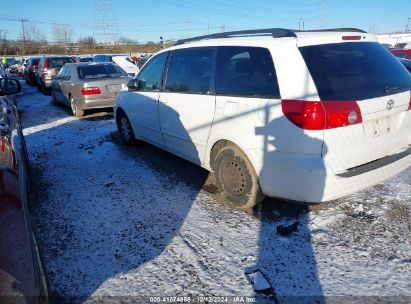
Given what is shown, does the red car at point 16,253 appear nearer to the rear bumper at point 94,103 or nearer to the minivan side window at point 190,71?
the minivan side window at point 190,71

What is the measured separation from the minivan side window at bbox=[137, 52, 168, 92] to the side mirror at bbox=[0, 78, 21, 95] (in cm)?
185

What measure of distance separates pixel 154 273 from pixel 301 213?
69.6 inches

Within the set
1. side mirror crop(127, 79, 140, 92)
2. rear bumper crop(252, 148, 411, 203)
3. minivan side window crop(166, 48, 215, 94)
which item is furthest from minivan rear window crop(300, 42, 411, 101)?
side mirror crop(127, 79, 140, 92)

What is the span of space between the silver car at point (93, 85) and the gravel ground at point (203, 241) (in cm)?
465

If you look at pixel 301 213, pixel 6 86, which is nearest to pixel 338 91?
pixel 301 213

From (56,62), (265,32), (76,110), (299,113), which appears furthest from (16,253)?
(56,62)

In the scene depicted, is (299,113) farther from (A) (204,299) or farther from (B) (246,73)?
(A) (204,299)

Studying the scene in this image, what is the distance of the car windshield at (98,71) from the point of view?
9719 millimetres

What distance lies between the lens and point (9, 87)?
13.2 feet

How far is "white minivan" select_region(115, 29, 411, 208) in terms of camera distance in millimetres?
3023

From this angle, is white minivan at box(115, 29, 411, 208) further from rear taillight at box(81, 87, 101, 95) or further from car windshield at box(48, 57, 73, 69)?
car windshield at box(48, 57, 73, 69)

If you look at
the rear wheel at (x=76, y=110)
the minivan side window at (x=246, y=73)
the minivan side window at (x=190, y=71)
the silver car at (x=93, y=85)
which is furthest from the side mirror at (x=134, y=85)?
the rear wheel at (x=76, y=110)

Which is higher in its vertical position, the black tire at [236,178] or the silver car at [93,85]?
the silver car at [93,85]

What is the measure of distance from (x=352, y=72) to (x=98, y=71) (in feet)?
27.0
